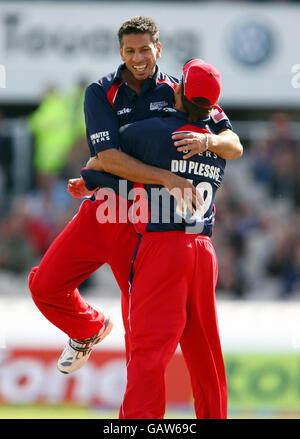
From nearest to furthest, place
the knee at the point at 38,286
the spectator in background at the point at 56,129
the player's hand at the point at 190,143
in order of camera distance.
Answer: the player's hand at the point at 190,143
the knee at the point at 38,286
the spectator in background at the point at 56,129

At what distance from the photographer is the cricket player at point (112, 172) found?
5.06 metres

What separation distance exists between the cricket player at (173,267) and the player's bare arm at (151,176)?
0.07 meters

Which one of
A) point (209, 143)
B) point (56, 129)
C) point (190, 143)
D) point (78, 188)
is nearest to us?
point (190, 143)

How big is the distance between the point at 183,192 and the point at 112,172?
→ 1.47 ft

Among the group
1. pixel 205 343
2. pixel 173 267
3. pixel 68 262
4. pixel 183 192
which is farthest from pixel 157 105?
pixel 205 343

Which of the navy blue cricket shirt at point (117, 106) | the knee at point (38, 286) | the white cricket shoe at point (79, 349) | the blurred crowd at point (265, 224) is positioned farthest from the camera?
the blurred crowd at point (265, 224)

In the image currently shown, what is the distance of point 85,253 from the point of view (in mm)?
5324

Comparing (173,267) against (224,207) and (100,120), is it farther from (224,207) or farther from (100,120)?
(224,207)

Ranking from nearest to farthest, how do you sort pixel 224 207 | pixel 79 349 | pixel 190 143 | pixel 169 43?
pixel 190 143, pixel 79 349, pixel 224 207, pixel 169 43

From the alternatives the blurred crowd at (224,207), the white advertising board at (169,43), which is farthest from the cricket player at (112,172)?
the white advertising board at (169,43)

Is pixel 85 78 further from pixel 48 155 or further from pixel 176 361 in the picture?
pixel 176 361

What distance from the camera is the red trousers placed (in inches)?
193

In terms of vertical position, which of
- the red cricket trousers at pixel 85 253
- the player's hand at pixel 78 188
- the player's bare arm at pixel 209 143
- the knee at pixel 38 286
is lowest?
the knee at pixel 38 286

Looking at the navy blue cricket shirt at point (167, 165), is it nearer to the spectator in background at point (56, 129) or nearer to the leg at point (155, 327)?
the leg at point (155, 327)
